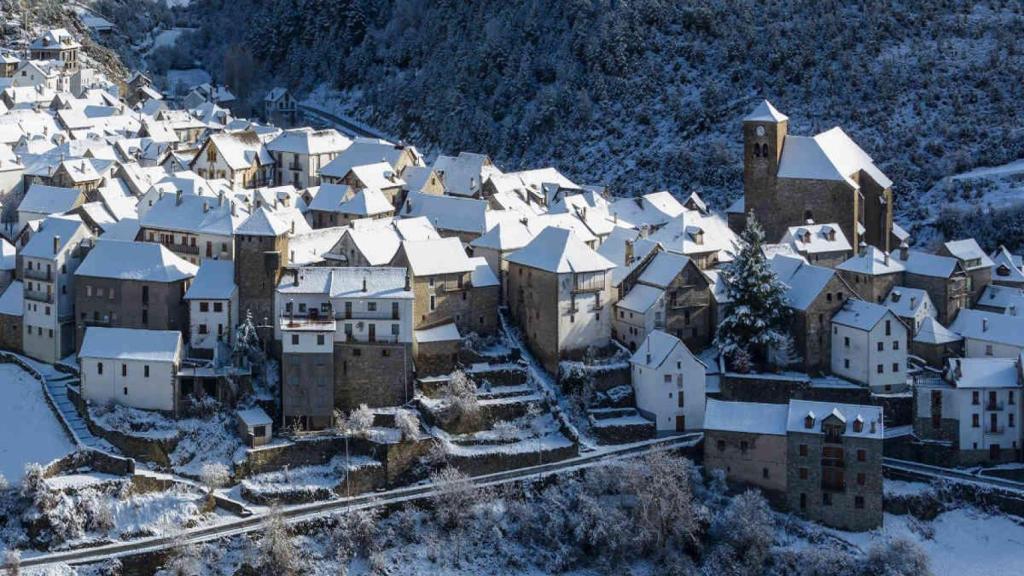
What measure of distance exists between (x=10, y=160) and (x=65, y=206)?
9.41m

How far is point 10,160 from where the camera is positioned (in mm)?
102375

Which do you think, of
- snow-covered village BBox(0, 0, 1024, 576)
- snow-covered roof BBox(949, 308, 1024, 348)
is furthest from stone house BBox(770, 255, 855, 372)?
snow-covered roof BBox(949, 308, 1024, 348)

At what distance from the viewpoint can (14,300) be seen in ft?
282

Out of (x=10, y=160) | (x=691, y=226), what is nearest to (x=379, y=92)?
(x=10, y=160)

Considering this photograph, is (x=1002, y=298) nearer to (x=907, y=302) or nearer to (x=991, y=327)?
(x=991, y=327)

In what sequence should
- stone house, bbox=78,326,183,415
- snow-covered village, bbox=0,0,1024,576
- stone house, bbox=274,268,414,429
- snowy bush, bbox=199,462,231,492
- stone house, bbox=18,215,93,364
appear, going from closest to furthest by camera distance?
snowy bush, bbox=199,462,231,492 → snow-covered village, bbox=0,0,1024,576 → stone house, bbox=274,268,414,429 → stone house, bbox=78,326,183,415 → stone house, bbox=18,215,93,364

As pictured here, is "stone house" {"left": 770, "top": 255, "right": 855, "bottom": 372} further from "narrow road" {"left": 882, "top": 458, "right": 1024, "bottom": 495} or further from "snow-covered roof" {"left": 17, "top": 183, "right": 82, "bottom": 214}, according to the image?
"snow-covered roof" {"left": 17, "top": 183, "right": 82, "bottom": 214}

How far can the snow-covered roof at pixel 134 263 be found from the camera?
8200 centimetres

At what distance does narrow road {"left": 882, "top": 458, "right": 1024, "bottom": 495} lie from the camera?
77688 millimetres

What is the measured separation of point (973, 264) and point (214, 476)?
1547 inches

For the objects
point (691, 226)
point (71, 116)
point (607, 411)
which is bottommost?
point (607, 411)

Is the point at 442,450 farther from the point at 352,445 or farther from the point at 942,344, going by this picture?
the point at 942,344

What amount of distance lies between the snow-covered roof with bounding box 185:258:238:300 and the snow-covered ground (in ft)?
26.8

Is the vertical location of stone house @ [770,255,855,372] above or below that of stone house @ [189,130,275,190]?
below
